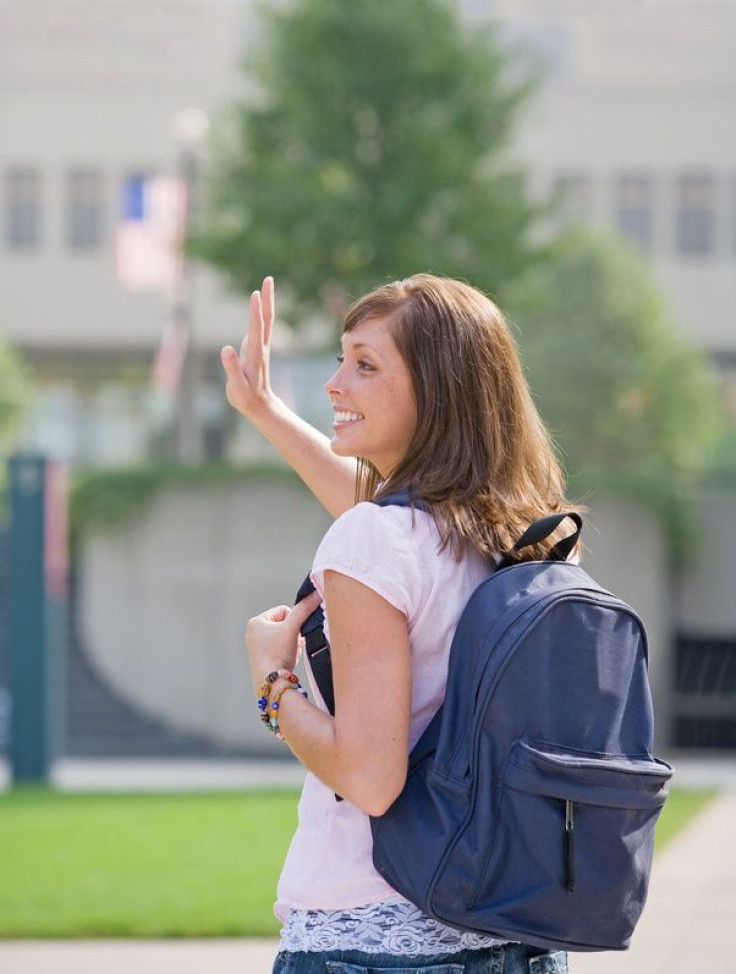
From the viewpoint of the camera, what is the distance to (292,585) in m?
20.2

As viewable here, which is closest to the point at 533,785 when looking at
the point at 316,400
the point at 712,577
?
the point at 712,577

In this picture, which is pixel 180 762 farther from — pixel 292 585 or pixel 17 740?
pixel 17 740

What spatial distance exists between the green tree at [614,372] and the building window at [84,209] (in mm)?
20271

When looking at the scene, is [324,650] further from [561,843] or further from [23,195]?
[23,195]

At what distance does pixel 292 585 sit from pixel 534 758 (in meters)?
18.1

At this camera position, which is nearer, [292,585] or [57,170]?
[292,585]

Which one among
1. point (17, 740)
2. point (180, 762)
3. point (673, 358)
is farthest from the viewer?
point (673, 358)

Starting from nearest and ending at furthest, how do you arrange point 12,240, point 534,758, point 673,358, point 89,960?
1. point 534,758
2. point 89,960
3. point 673,358
4. point 12,240

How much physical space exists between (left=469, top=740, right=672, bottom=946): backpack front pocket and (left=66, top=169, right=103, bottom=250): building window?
4251 centimetres

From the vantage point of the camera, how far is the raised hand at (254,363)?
2879mm

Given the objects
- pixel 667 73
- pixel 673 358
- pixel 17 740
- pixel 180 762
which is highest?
pixel 667 73

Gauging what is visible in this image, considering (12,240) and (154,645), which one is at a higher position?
(12,240)

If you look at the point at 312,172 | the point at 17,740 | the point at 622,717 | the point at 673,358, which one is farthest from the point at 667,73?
the point at 622,717

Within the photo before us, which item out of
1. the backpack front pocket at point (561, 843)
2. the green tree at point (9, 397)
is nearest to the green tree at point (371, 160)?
the green tree at point (9, 397)
